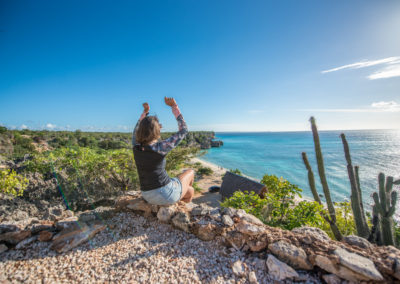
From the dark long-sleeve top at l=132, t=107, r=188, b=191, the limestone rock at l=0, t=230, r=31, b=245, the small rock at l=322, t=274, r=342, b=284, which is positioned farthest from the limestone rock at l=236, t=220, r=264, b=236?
the limestone rock at l=0, t=230, r=31, b=245

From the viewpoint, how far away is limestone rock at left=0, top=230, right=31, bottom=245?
2529mm

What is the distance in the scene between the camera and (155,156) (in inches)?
98.3

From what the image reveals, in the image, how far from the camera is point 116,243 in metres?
2.67

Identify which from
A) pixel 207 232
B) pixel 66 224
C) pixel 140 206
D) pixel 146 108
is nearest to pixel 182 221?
pixel 207 232

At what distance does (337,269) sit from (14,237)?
4.57 meters

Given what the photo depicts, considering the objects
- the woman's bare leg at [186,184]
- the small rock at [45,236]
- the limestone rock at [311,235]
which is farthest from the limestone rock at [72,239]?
the limestone rock at [311,235]

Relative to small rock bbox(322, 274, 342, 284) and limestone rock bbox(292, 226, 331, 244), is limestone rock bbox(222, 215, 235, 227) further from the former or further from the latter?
small rock bbox(322, 274, 342, 284)

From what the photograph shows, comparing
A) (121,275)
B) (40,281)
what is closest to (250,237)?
(121,275)

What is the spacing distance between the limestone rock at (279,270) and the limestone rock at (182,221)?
1.38 meters

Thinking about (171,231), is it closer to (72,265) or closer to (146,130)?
(72,265)

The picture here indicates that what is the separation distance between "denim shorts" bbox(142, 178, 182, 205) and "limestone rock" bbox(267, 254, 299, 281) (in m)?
1.70

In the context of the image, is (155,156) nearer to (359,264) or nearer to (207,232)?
(207,232)

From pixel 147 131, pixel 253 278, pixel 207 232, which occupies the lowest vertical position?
pixel 253 278

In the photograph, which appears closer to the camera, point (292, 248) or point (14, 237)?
point (292, 248)
